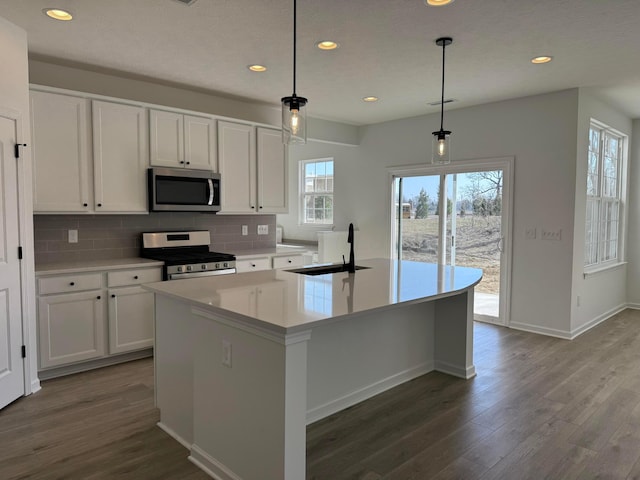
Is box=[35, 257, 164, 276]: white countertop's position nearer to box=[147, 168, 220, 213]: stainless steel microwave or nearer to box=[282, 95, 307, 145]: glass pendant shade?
box=[147, 168, 220, 213]: stainless steel microwave

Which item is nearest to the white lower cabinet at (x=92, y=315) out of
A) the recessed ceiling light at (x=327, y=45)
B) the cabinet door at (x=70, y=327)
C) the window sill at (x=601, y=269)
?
the cabinet door at (x=70, y=327)

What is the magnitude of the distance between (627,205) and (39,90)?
22.6 ft

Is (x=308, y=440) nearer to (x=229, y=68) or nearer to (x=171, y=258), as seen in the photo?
(x=171, y=258)

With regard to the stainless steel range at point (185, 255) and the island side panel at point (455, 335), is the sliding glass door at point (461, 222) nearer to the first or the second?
the island side panel at point (455, 335)

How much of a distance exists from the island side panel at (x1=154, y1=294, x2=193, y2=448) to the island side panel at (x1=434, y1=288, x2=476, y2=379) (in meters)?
2.09

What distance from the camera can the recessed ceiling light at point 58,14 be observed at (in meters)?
2.76

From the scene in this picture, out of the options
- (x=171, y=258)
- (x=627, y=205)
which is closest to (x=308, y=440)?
(x=171, y=258)

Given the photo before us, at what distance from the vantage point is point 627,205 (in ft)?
19.6

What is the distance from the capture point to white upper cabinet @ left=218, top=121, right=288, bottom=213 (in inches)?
187

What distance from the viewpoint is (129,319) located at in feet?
12.6

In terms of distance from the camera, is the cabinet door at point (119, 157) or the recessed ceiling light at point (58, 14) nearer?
the recessed ceiling light at point (58, 14)

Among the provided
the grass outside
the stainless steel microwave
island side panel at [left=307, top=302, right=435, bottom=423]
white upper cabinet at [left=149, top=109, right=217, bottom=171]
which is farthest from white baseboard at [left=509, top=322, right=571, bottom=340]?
white upper cabinet at [left=149, top=109, right=217, bottom=171]

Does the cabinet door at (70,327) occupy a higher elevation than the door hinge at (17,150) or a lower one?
lower

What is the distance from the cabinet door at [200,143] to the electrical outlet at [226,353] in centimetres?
272
